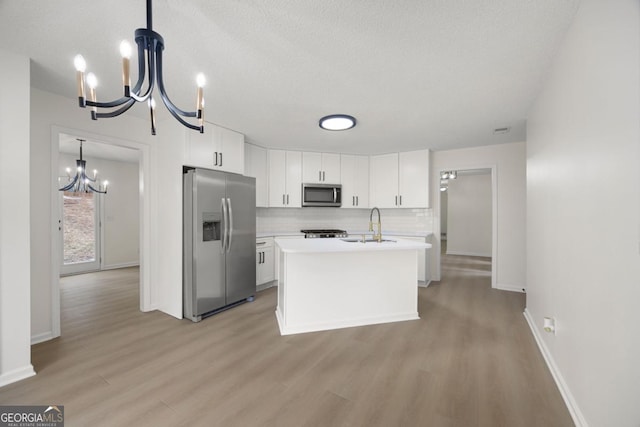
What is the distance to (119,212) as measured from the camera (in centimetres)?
618

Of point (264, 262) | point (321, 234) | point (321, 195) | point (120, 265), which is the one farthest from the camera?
point (120, 265)

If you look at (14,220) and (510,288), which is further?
(510,288)

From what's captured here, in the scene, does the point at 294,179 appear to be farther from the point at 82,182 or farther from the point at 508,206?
the point at 82,182

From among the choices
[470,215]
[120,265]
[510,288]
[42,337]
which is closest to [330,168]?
[510,288]

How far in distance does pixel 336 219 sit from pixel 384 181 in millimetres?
1226

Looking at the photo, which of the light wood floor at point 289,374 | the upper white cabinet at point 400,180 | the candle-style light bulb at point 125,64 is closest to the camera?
the candle-style light bulb at point 125,64

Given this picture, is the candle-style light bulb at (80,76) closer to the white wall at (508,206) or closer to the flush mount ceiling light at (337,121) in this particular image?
the flush mount ceiling light at (337,121)

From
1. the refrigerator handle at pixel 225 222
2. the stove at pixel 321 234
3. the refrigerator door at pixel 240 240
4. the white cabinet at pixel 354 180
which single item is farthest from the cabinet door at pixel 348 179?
the refrigerator handle at pixel 225 222

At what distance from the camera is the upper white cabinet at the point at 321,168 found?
190 inches

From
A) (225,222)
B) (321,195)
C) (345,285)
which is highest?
(321,195)

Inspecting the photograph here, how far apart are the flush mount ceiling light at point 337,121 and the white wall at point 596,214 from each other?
1.81m

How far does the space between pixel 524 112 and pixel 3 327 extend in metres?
5.16

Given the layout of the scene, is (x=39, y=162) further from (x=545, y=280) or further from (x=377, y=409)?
(x=545, y=280)

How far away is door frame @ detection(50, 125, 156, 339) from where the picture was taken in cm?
263
